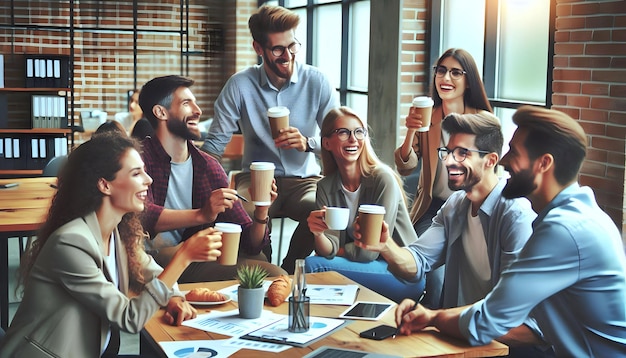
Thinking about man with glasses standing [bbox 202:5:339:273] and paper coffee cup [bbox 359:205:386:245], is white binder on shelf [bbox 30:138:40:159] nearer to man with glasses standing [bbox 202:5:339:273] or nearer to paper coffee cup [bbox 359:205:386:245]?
man with glasses standing [bbox 202:5:339:273]

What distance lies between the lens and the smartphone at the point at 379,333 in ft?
→ 7.92

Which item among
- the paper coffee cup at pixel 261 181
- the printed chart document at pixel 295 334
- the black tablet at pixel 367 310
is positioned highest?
the paper coffee cup at pixel 261 181

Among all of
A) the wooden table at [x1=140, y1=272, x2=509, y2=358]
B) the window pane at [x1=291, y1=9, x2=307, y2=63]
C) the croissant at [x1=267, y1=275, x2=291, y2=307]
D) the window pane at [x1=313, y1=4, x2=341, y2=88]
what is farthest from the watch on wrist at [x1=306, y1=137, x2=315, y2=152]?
the window pane at [x1=291, y1=9, x2=307, y2=63]

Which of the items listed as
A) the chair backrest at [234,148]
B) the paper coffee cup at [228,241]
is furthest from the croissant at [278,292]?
the chair backrest at [234,148]

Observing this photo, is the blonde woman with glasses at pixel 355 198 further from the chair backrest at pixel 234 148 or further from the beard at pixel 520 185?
the chair backrest at pixel 234 148

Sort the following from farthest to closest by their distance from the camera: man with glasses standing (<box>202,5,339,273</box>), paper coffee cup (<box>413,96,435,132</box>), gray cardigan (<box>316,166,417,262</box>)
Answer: man with glasses standing (<box>202,5,339,273</box>)
paper coffee cup (<box>413,96,435,132</box>)
gray cardigan (<box>316,166,417,262</box>)

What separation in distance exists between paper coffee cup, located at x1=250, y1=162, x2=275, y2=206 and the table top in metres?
0.89

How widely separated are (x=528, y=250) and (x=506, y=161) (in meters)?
0.27

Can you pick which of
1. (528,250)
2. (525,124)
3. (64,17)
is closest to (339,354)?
(528,250)

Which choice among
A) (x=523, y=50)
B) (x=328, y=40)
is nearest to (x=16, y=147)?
(x=328, y=40)

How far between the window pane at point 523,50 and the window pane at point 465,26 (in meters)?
0.28

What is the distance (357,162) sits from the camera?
3777 millimetres

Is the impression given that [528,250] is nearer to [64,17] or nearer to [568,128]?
[568,128]

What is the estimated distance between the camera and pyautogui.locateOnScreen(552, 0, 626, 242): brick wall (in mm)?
4055
